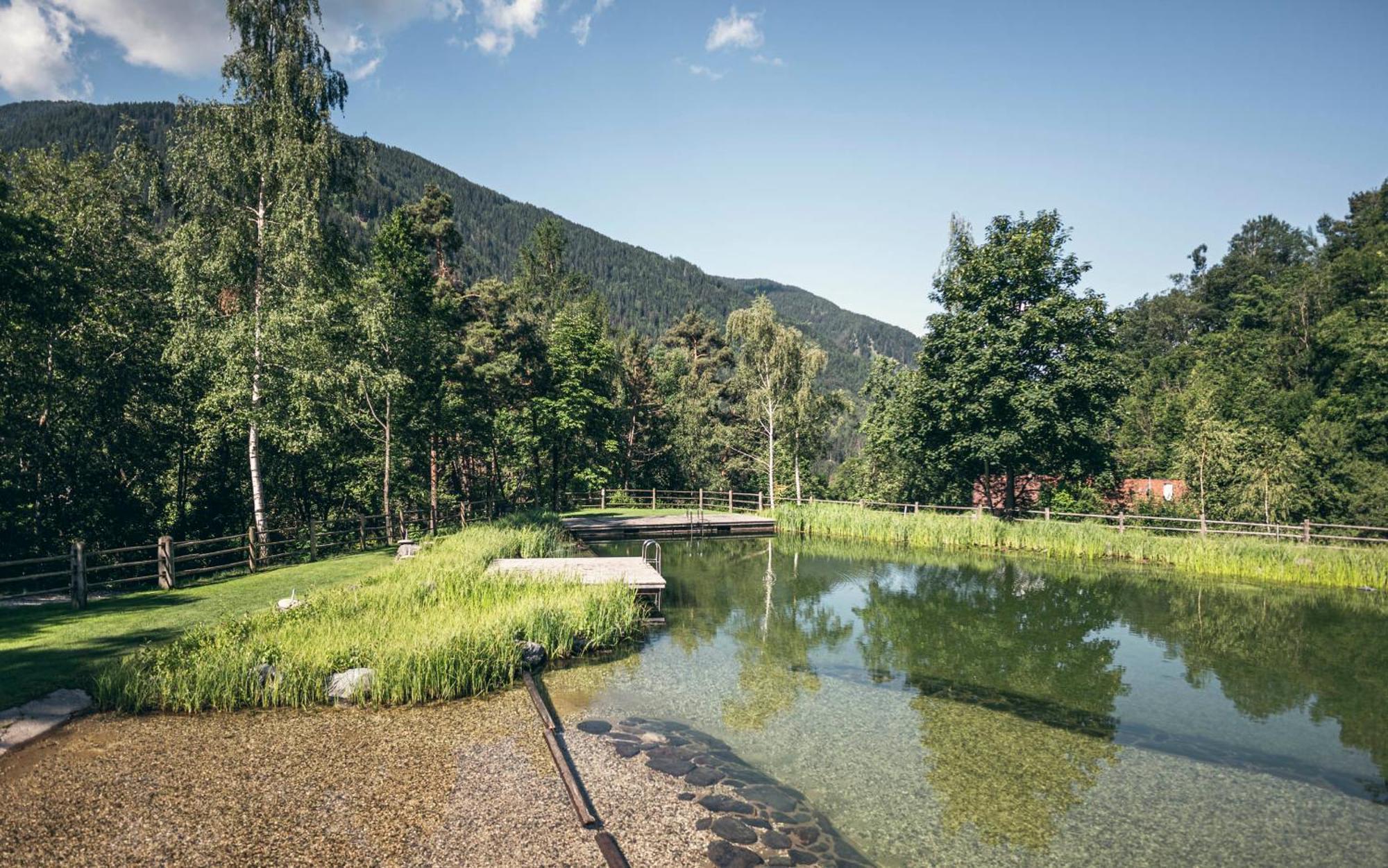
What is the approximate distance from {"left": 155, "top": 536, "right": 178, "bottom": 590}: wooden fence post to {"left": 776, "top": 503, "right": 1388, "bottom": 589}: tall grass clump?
26083 mm

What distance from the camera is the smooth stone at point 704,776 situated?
7672 mm

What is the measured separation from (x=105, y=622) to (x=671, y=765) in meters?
11.0

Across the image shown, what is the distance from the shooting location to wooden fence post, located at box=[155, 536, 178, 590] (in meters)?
15.0

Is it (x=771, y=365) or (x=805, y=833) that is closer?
(x=805, y=833)

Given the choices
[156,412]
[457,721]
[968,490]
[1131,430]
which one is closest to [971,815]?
[457,721]

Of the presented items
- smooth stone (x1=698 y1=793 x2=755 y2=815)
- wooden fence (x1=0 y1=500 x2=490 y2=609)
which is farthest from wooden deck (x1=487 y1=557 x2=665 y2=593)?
smooth stone (x1=698 y1=793 x2=755 y2=815)

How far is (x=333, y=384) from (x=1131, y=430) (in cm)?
5194

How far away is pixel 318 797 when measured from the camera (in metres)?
6.77

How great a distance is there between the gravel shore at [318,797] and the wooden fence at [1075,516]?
2575cm

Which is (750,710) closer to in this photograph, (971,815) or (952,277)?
(971,815)

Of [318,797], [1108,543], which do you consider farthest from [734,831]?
[1108,543]

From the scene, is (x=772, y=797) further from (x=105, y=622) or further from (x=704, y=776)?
(x=105, y=622)

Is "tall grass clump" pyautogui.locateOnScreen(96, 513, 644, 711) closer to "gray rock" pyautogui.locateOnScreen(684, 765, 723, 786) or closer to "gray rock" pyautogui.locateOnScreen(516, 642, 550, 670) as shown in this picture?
"gray rock" pyautogui.locateOnScreen(516, 642, 550, 670)

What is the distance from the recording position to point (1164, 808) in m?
7.45
